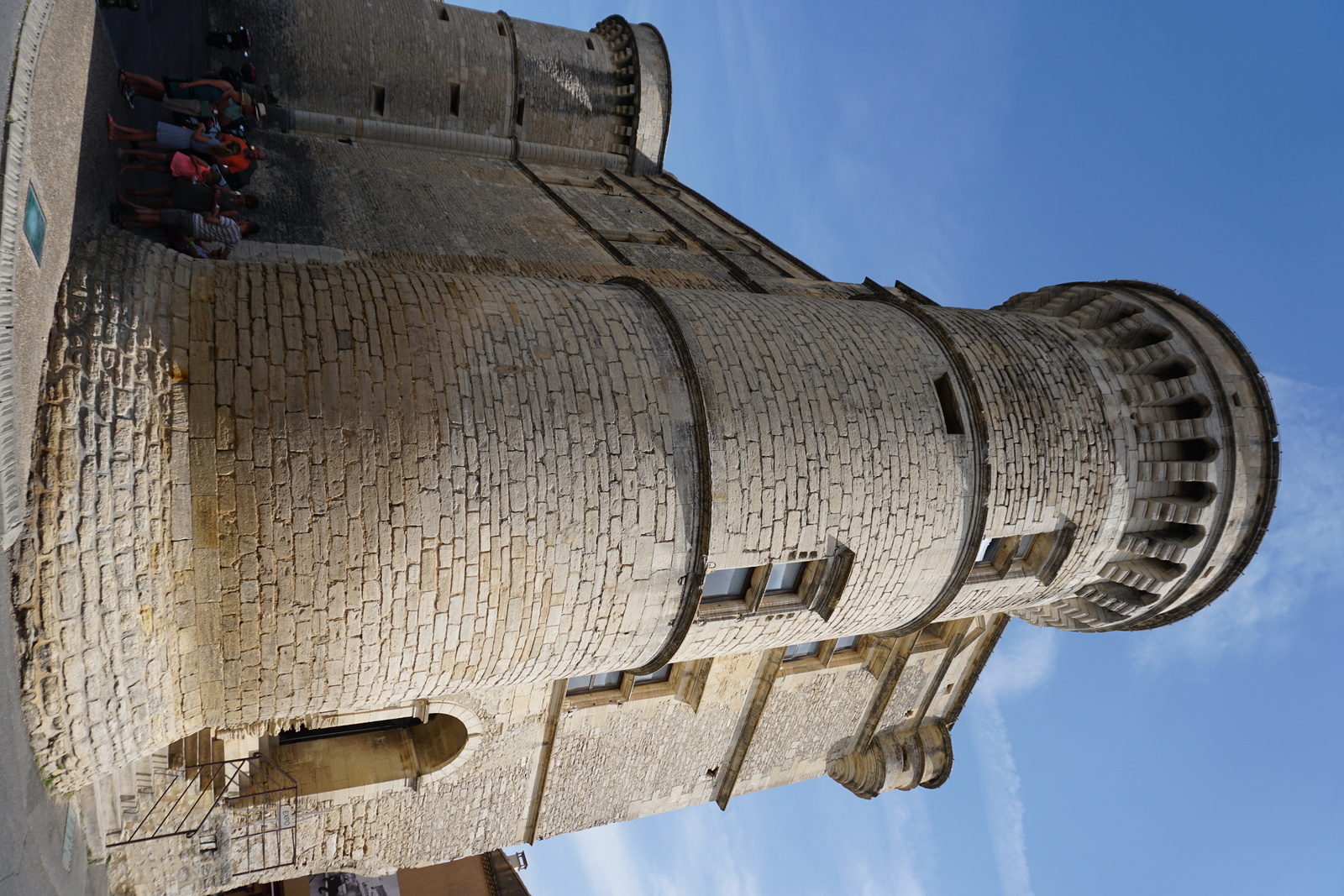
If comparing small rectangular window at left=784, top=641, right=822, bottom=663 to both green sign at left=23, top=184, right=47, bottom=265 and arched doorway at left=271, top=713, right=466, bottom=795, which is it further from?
green sign at left=23, top=184, right=47, bottom=265

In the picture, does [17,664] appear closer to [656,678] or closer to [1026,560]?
[656,678]

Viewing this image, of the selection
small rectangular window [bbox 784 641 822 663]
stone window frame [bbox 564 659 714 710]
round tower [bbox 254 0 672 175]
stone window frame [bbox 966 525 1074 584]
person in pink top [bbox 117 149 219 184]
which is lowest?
stone window frame [bbox 564 659 714 710]

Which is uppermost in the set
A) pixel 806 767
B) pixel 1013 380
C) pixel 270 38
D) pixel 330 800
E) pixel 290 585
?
pixel 270 38

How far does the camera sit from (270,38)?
12.1m

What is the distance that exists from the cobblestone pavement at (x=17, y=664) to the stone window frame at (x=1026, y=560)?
790cm

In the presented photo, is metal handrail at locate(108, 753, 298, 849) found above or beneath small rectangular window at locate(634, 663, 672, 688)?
beneath

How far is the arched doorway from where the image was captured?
842cm

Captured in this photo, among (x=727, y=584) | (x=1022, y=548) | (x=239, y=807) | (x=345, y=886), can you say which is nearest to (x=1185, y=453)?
(x=1022, y=548)

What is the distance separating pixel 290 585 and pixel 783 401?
4.24m

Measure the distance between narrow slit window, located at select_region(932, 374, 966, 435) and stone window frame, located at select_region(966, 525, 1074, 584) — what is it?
1.53 m

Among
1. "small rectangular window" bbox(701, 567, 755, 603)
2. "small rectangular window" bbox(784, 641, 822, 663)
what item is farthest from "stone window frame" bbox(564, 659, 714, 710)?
"small rectangular window" bbox(701, 567, 755, 603)

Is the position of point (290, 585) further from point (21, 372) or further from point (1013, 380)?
point (1013, 380)

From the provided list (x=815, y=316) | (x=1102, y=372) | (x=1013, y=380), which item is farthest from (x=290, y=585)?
(x=1102, y=372)

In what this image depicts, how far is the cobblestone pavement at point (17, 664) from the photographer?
387 cm
